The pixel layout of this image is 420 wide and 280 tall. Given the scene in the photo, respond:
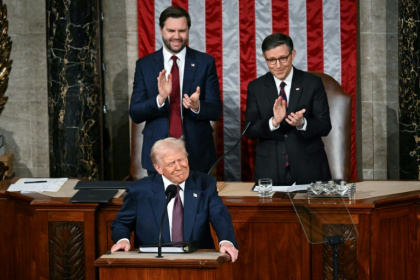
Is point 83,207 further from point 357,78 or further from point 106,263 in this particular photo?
point 357,78

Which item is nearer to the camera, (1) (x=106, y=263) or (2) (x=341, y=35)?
(1) (x=106, y=263)

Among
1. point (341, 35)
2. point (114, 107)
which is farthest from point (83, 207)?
point (341, 35)

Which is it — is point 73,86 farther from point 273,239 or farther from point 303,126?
point 273,239

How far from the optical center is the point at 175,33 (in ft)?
21.9

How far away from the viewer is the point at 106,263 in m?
4.50

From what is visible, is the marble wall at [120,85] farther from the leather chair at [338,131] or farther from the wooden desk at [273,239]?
the wooden desk at [273,239]

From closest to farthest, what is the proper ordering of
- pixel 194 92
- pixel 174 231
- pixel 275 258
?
pixel 174 231
pixel 275 258
pixel 194 92

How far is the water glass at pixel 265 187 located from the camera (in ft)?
20.4

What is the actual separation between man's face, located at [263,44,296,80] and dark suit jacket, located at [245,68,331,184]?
0.34 ft

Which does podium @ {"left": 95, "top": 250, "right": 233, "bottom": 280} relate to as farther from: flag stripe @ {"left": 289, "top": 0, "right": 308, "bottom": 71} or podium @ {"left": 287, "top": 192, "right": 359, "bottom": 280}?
flag stripe @ {"left": 289, "top": 0, "right": 308, "bottom": 71}

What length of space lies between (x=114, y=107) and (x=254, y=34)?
150 cm

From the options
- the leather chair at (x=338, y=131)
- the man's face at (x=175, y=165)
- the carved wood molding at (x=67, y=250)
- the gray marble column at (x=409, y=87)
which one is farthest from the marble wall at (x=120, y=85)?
the man's face at (x=175, y=165)

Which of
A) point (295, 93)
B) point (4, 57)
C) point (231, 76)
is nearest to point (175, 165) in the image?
point (295, 93)

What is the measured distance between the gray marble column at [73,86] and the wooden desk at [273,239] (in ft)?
6.39
